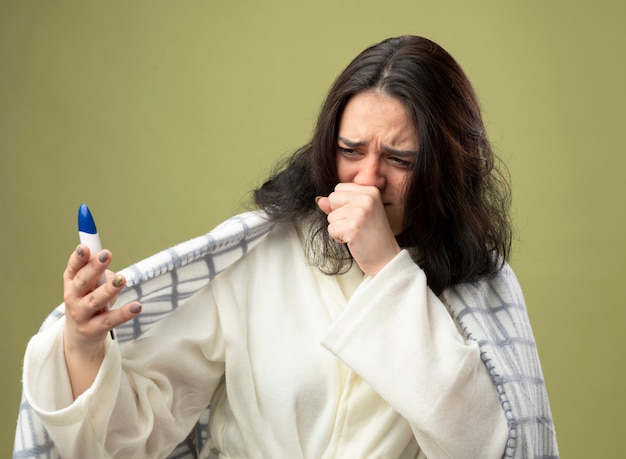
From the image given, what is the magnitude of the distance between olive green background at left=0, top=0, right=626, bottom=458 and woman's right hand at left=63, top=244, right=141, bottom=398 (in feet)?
4.38

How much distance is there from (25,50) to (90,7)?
200mm

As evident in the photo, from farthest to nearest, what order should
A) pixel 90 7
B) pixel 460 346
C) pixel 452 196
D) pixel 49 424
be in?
pixel 90 7, pixel 452 196, pixel 460 346, pixel 49 424

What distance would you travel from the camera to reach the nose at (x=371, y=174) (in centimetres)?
178

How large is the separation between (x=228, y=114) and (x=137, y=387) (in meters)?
1.32

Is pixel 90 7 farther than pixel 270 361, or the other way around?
pixel 90 7

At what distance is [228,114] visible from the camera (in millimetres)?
2910

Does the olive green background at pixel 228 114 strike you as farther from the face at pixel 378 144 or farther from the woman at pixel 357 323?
the face at pixel 378 144

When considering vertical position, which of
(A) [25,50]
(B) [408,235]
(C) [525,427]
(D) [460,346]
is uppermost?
(A) [25,50]

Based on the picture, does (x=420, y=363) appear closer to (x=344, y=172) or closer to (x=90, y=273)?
(x=344, y=172)

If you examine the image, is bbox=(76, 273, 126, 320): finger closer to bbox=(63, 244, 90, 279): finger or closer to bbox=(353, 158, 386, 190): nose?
bbox=(63, 244, 90, 279): finger

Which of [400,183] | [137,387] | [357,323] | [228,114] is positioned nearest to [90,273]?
[137,387]

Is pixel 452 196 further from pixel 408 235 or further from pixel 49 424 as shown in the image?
pixel 49 424

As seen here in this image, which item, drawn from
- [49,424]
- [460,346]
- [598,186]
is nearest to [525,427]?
[460,346]

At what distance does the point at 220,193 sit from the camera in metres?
2.94
